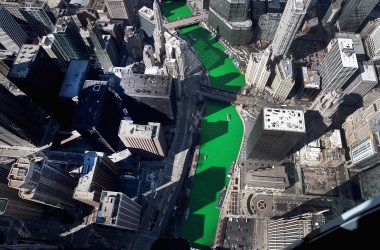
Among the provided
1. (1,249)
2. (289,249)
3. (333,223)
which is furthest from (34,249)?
(333,223)

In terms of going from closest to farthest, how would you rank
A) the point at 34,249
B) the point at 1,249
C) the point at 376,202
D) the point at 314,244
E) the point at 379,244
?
the point at 376,202 → the point at 379,244 → the point at 314,244 → the point at 1,249 → the point at 34,249

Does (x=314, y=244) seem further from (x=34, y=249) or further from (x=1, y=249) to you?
(x=34, y=249)

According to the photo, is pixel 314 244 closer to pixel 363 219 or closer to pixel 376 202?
pixel 363 219

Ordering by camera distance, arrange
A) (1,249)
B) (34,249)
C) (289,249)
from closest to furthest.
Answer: (289,249) → (1,249) → (34,249)

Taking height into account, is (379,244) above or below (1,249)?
above

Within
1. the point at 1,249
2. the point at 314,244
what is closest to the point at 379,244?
the point at 314,244

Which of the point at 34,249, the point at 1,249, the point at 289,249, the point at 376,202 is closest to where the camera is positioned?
the point at 376,202

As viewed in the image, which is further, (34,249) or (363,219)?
(34,249)

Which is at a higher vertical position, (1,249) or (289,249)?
(289,249)

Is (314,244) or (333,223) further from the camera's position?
(314,244)

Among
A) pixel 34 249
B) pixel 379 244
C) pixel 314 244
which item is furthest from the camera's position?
pixel 34 249
